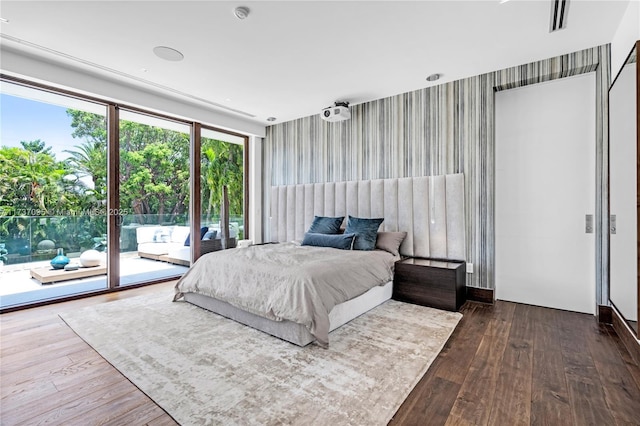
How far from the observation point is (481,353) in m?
2.36

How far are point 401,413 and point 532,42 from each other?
3.48m

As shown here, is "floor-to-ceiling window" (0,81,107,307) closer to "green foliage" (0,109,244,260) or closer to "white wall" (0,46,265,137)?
"green foliage" (0,109,244,260)

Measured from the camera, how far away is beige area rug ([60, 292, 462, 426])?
1699 millimetres

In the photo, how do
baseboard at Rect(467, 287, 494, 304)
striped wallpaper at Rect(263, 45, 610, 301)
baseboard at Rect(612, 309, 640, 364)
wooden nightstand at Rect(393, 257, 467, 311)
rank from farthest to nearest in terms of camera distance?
baseboard at Rect(467, 287, 494, 304) → wooden nightstand at Rect(393, 257, 467, 311) → striped wallpaper at Rect(263, 45, 610, 301) → baseboard at Rect(612, 309, 640, 364)

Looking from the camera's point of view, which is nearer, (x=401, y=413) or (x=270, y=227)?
(x=401, y=413)

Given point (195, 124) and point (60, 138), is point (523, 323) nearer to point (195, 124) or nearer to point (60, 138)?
point (195, 124)

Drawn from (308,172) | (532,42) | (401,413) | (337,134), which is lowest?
(401,413)

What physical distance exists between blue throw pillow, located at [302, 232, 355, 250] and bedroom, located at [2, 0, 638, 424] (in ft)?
3.98

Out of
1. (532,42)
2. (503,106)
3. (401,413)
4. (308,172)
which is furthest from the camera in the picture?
→ (308,172)

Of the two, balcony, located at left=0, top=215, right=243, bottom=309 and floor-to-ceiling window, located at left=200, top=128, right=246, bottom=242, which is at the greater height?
floor-to-ceiling window, located at left=200, top=128, right=246, bottom=242

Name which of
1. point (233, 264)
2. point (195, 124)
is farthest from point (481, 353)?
point (195, 124)

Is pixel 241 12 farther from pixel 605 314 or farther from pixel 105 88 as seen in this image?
pixel 605 314

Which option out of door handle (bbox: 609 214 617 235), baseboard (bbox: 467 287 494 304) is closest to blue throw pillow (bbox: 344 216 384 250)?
baseboard (bbox: 467 287 494 304)

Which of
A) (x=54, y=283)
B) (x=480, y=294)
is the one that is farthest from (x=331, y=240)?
(x=54, y=283)
